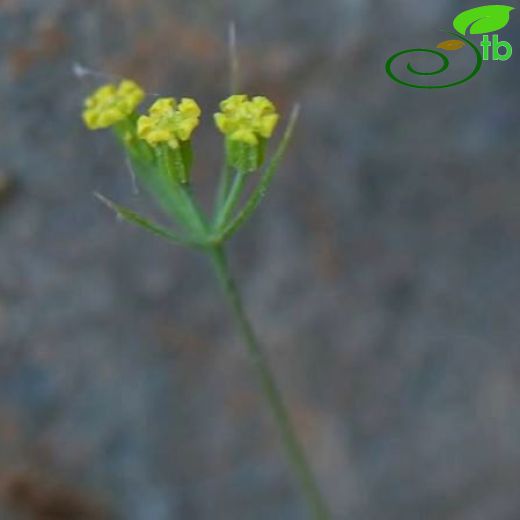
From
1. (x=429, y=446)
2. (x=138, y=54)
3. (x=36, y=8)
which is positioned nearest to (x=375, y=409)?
(x=429, y=446)

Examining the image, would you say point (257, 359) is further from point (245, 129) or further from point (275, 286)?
point (275, 286)

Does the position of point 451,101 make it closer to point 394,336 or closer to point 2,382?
point 394,336

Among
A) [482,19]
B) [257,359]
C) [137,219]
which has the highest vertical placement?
[482,19]

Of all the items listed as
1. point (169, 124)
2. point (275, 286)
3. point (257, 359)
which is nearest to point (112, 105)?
point (169, 124)

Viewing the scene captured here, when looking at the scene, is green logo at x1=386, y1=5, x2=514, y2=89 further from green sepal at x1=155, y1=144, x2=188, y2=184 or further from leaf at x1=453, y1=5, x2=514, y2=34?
green sepal at x1=155, y1=144, x2=188, y2=184

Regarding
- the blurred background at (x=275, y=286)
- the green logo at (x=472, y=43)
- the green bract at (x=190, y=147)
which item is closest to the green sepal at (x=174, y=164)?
the green bract at (x=190, y=147)

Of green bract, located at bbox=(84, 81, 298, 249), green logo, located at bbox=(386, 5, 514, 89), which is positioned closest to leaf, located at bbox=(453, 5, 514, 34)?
green logo, located at bbox=(386, 5, 514, 89)
